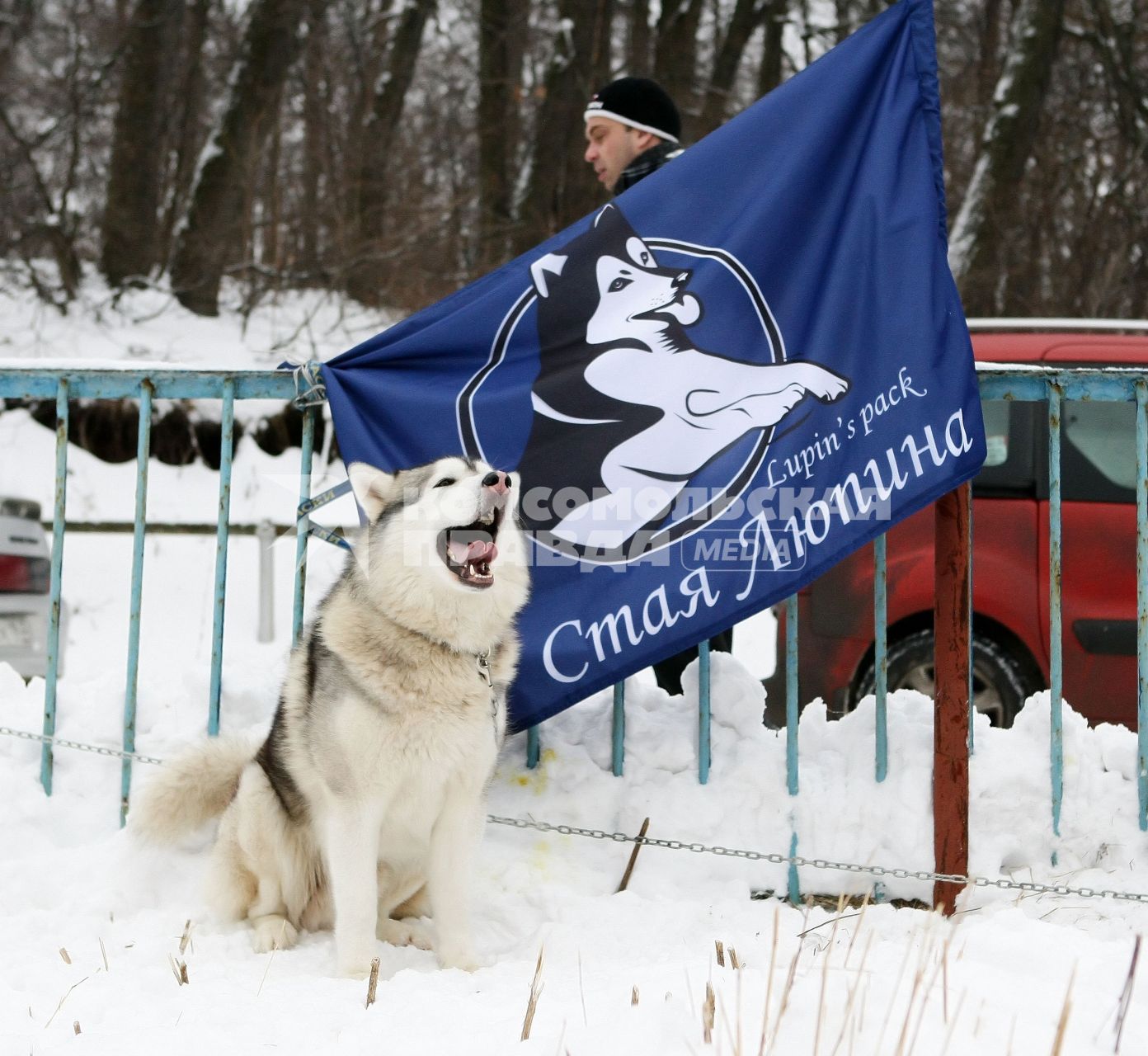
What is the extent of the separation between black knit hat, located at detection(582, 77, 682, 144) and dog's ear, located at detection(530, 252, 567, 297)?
1.17 meters

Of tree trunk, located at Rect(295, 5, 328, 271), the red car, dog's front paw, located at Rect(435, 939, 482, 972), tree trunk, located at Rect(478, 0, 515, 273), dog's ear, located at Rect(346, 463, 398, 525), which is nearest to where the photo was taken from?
dog's front paw, located at Rect(435, 939, 482, 972)

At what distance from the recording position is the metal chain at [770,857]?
144 inches

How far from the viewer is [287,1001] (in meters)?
2.79

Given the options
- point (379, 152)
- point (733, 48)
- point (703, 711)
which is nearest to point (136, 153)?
point (379, 152)

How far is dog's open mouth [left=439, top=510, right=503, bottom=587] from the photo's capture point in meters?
3.33

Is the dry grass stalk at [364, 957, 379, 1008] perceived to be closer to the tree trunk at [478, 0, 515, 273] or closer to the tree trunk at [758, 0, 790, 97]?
the tree trunk at [478, 0, 515, 273]

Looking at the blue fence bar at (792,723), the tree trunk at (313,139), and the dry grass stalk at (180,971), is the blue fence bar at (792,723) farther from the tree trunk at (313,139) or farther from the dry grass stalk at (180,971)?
the tree trunk at (313,139)

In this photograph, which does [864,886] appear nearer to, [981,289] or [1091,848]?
[1091,848]

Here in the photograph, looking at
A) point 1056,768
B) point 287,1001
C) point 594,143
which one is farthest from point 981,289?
point 287,1001

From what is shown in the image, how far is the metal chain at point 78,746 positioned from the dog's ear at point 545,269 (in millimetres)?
2071

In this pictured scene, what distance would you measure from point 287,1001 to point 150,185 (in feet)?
47.2

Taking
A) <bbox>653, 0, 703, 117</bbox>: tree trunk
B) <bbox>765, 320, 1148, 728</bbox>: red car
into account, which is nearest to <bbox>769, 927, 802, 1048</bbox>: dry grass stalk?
<bbox>765, 320, 1148, 728</bbox>: red car

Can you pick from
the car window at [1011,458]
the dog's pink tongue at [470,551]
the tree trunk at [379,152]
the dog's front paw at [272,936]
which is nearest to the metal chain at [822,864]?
the dog's front paw at [272,936]

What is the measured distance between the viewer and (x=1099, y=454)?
16.9 feet
